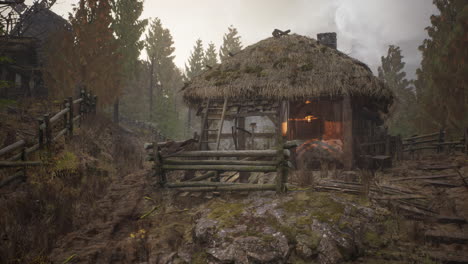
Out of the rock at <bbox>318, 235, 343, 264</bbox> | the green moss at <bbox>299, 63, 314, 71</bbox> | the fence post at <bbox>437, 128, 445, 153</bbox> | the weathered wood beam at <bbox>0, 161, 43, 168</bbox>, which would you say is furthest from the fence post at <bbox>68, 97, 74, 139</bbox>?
the fence post at <bbox>437, 128, 445, 153</bbox>

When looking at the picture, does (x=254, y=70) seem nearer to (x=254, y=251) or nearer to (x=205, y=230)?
(x=205, y=230)

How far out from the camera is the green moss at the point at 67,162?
5896 mm

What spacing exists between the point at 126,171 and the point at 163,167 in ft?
10.2

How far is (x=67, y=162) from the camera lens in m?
6.14

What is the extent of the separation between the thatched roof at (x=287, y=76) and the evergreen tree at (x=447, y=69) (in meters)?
6.22

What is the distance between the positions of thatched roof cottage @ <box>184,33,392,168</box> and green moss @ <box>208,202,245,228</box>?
410 centimetres

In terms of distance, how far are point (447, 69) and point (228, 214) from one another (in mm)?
14580

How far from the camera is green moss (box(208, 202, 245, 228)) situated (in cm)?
418

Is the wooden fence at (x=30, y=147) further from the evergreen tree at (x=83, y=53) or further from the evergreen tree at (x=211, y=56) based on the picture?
the evergreen tree at (x=211, y=56)

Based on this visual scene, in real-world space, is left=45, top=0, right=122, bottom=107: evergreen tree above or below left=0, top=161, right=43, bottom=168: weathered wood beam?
above

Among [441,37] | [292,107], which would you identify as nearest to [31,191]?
[292,107]

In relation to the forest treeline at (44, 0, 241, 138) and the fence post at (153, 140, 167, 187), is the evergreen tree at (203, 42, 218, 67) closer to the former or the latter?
the forest treeline at (44, 0, 241, 138)

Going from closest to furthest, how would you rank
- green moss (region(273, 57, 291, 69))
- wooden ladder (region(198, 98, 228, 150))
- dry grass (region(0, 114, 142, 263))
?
dry grass (region(0, 114, 142, 263))
wooden ladder (region(198, 98, 228, 150))
green moss (region(273, 57, 291, 69))

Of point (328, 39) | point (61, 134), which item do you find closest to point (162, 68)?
point (328, 39)
